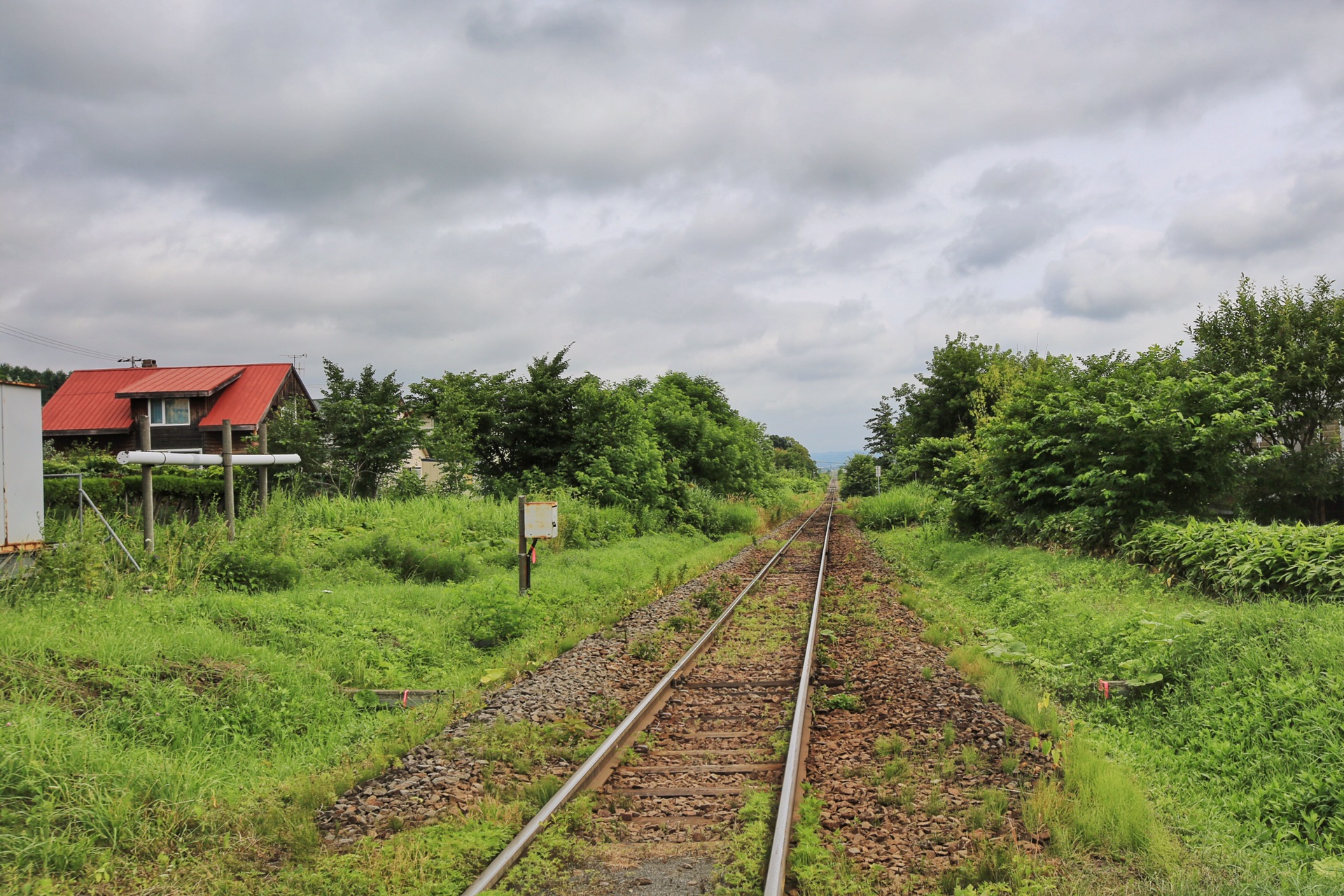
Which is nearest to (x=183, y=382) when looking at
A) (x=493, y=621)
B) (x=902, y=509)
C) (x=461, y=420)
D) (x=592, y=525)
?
(x=461, y=420)

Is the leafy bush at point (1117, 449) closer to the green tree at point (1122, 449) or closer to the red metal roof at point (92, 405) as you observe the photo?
the green tree at point (1122, 449)

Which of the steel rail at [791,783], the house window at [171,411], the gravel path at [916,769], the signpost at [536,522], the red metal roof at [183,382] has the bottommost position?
the gravel path at [916,769]

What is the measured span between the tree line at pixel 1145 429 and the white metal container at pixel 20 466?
15.5 metres

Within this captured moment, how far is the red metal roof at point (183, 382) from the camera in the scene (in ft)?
115

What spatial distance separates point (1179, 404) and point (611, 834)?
40.2 feet

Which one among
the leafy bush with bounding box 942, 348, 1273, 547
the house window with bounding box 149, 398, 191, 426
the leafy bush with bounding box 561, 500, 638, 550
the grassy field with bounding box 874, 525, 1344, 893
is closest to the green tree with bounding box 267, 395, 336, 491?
the leafy bush with bounding box 561, 500, 638, 550

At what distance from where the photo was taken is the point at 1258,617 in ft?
21.9

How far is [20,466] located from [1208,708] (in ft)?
41.6

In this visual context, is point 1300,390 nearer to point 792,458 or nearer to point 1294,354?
point 1294,354

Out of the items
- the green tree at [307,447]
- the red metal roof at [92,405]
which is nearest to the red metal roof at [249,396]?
the red metal roof at [92,405]

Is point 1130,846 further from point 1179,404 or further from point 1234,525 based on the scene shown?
point 1179,404

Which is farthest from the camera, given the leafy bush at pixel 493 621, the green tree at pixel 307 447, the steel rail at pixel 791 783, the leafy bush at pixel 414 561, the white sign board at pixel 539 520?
the green tree at pixel 307 447

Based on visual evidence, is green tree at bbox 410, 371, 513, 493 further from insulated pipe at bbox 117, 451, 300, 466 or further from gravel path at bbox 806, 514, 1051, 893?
Result: gravel path at bbox 806, 514, 1051, 893

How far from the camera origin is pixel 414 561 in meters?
12.8
